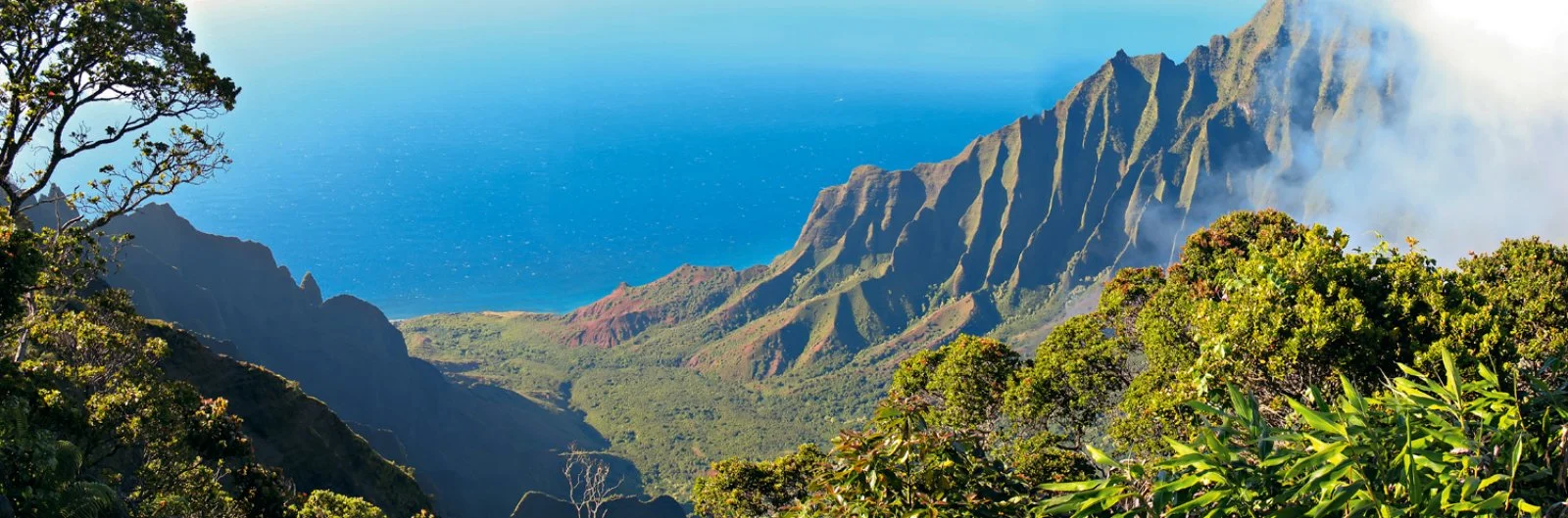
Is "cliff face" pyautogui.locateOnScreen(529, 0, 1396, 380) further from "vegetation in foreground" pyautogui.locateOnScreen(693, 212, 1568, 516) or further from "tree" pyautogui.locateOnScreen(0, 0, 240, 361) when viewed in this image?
"tree" pyautogui.locateOnScreen(0, 0, 240, 361)

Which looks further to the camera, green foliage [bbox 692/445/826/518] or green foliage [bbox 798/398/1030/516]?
green foliage [bbox 692/445/826/518]

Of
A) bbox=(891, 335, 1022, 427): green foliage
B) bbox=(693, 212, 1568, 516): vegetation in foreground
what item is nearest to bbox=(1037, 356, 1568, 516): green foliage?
bbox=(693, 212, 1568, 516): vegetation in foreground

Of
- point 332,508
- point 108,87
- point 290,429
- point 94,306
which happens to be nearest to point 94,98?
point 108,87

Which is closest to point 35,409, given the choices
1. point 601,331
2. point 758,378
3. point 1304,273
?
point 1304,273

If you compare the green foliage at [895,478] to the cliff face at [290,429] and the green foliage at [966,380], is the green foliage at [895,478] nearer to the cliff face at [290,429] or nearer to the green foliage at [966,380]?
the green foliage at [966,380]

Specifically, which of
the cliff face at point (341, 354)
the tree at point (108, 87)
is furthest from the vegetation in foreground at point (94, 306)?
the cliff face at point (341, 354)

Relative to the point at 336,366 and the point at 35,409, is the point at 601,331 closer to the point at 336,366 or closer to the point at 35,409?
the point at 336,366
